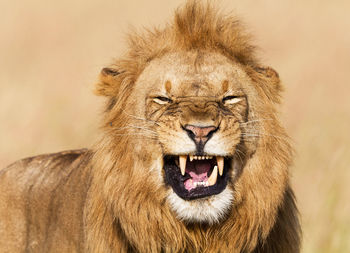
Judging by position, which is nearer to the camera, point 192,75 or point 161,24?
point 192,75

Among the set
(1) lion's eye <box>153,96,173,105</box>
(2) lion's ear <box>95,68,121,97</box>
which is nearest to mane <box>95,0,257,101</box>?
(2) lion's ear <box>95,68,121,97</box>

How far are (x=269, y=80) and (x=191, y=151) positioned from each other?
1014 millimetres

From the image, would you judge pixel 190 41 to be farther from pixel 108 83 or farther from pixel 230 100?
pixel 108 83

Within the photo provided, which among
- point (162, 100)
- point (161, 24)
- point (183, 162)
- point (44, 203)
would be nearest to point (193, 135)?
point (183, 162)

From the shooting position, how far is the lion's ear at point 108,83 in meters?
5.34

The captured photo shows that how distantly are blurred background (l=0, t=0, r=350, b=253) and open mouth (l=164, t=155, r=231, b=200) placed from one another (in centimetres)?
152

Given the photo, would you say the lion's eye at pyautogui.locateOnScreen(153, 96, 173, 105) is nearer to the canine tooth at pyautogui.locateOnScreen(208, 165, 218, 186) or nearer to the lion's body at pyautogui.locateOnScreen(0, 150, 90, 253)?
the canine tooth at pyautogui.locateOnScreen(208, 165, 218, 186)

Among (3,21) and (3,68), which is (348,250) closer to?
(3,68)

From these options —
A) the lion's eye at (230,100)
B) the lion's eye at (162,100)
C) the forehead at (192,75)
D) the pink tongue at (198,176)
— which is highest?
the forehead at (192,75)

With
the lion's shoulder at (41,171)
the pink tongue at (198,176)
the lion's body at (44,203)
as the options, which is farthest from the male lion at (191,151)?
the lion's shoulder at (41,171)

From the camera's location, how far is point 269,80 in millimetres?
5340

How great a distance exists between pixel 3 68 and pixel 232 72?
964 cm

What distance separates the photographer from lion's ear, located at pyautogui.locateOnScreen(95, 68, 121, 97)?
5345 millimetres

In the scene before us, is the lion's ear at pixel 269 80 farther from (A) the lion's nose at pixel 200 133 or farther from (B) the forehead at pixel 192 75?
(A) the lion's nose at pixel 200 133
